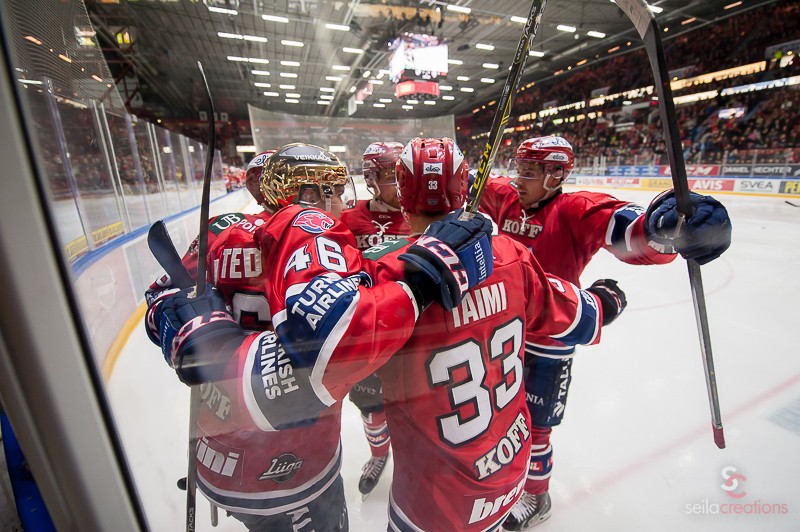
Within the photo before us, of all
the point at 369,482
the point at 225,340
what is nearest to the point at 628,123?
the point at 369,482

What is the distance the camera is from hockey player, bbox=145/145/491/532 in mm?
577

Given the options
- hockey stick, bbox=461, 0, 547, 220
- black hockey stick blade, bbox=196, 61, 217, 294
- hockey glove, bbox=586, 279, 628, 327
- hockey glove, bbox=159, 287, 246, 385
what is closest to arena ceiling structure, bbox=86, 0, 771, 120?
black hockey stick blade, bbox=196, 61, 217, 294

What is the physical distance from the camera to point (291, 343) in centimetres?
57

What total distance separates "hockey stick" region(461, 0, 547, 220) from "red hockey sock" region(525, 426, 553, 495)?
1.06 metres

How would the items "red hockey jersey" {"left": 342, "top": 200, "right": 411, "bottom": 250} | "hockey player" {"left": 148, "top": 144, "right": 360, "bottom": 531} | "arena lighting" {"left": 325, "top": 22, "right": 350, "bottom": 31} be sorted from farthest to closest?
"red hockey jersey" {"left": 342, "top": 200, "right": 411, "bottom": 250} < "arena lighting" {"left": 325, "top": 22, "right": 350, "bottom": 31} < "hockey player" {"left": 148, "top": 144, "right": 360, "bottom": 531}

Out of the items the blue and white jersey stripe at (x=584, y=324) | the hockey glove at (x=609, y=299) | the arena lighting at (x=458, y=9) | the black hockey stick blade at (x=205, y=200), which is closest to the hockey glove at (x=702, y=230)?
the hockey glove at (x=609, y=299)

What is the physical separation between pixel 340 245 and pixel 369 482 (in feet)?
4.26

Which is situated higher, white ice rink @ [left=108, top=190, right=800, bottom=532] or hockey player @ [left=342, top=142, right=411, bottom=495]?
hockey player @ [left=342, top=142, right=411, bottom=495]

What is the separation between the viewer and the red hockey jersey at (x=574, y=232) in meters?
1.39

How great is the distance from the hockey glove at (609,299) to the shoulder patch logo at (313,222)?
842mm

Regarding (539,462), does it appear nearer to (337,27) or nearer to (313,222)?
(313,222)

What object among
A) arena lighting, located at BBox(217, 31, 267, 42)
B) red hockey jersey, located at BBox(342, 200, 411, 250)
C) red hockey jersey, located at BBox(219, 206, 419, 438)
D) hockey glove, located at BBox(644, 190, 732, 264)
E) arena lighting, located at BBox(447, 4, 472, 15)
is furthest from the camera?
red hockey jersey, located at BBox(342, 200, 411, 250)

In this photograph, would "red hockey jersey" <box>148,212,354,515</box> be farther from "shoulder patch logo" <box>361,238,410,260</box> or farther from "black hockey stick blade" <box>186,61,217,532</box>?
"shoulder patch logo" <box>361,238,410,260</box>

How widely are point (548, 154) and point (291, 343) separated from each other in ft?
5.00
